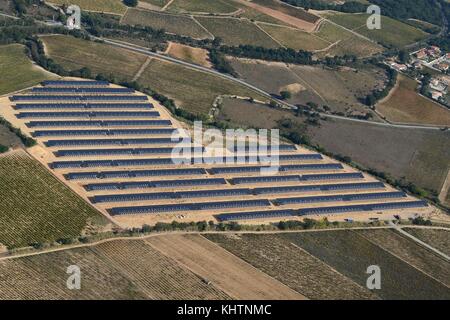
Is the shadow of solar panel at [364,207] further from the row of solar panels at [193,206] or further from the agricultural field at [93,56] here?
the agricultural field at [93,56]

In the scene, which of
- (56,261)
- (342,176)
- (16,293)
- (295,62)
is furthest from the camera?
(295,62)

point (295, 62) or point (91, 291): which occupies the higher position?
point (295, 62)

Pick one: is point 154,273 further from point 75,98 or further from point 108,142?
point 75,98

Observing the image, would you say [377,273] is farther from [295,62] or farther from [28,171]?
[295,62]

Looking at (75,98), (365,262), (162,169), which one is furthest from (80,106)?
(365,262)

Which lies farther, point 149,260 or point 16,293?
point 149,260

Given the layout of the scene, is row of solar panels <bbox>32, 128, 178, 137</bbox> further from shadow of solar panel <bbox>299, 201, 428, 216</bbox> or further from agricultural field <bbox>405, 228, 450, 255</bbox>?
agricultural field <bbox>405, 228, 450, 255</bbox>

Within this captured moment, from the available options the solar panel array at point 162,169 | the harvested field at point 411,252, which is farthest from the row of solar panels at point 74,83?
the harvested field at point 411,252
